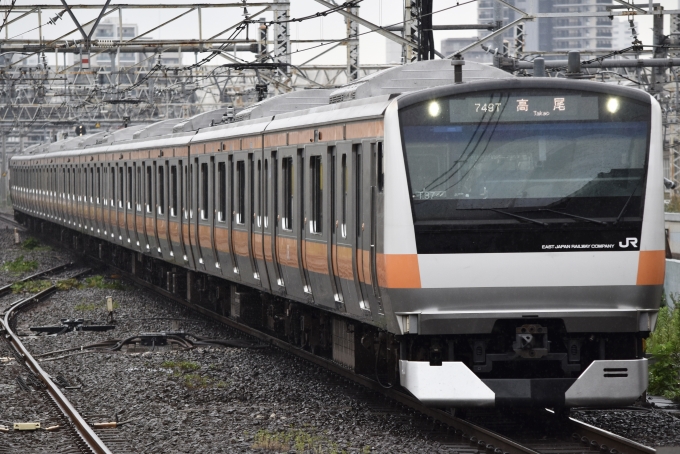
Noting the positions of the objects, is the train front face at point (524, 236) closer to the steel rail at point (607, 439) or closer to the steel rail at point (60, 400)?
the steel rail at point (607, 439)

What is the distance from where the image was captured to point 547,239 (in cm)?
909

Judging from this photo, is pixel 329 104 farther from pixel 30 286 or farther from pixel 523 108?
pixel 30 286

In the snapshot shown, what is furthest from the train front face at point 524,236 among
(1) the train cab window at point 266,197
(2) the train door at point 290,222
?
(1) the train cab window at point 266,197

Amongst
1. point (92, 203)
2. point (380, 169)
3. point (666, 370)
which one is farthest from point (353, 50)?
point (380, 169)

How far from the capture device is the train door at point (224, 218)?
1551cm

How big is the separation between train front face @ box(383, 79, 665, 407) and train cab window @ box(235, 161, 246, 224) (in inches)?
225

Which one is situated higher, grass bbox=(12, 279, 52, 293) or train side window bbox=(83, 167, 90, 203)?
train side window bbox=(83, 167, 90, 203)

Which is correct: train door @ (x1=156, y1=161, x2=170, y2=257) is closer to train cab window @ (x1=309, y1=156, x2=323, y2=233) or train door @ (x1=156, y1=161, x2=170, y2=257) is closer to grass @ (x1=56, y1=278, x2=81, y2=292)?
grass @ (x1=56, y1=278, x2=81, y2=292)

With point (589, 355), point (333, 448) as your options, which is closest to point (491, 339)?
point (589, 355)

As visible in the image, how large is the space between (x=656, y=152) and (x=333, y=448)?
3.08 meters

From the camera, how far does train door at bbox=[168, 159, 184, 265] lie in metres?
18.9

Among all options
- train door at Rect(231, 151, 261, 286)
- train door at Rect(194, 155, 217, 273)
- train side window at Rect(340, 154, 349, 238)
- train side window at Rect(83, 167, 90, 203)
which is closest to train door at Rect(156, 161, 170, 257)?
train door at Rect(194, 155, 217, 273)

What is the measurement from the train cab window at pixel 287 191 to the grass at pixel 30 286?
12237mm

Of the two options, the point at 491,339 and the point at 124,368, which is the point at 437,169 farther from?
the point at 124,368
